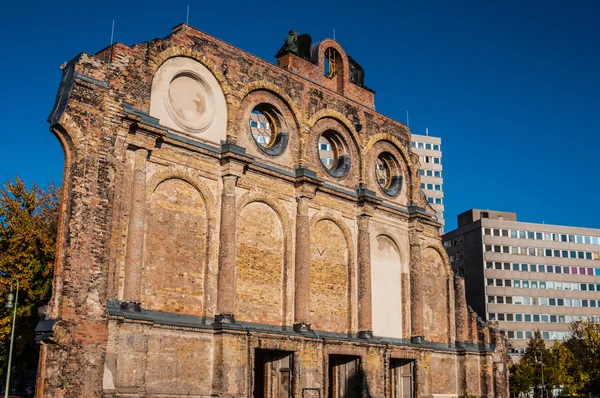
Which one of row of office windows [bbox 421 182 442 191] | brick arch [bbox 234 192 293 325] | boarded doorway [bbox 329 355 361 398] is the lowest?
boarded doorway [bbox 329 355 361 398]

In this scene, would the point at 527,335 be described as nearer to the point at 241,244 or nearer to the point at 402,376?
the point at 402,376

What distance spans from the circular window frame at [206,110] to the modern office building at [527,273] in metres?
56.5

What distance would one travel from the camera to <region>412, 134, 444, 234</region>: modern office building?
316 ft

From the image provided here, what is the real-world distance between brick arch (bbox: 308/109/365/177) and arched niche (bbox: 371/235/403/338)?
3490mm

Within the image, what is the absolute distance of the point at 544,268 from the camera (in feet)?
256

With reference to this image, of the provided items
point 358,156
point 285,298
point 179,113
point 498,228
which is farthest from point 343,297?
point 498,228

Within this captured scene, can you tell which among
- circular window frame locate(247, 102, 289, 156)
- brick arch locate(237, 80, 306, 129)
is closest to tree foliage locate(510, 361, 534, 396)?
brick arch locate(237, 80, 306, 129)

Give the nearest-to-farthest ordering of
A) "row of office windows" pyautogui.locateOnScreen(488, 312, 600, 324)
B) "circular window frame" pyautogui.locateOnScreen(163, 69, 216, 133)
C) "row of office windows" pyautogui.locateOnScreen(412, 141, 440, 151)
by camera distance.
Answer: "circular window frame" pyautogui.locateOnScreen(163, 69, 216, 133), "row of office windows" pyautogui.locateOnScreen(488, 312, 600, 324), "row of office windows" pyautogui.locateOnScreen(412, 141, 440, 151)

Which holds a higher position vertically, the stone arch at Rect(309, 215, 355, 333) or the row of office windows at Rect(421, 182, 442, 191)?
the row of office windows at Rect(421, 182, 442, 191)

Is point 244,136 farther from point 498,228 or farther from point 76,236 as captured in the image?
point 498,228

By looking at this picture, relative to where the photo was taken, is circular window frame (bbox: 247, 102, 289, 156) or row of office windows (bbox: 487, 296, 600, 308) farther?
row of office windows (bbox: 487, 296, 600, 308)

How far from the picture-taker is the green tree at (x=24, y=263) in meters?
32.3

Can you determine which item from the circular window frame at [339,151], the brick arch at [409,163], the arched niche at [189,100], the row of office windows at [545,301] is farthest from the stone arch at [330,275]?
the row of office windows at [545,301]

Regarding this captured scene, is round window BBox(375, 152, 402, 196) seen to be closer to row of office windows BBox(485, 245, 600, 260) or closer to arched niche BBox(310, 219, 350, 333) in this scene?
arched niche BBox(310, 219, 350, 333)
